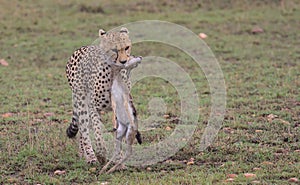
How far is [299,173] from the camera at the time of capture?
6160 mm

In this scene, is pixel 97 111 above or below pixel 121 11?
below

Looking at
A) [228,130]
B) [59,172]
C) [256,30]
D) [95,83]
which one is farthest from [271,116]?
[256,30]

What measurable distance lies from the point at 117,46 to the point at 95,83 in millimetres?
585

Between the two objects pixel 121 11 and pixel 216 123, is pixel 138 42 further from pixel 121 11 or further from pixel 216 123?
pixel 216 123

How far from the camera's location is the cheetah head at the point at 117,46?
654cm

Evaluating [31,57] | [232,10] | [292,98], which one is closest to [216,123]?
[292,98]

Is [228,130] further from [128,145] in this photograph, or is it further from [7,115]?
[7,115]

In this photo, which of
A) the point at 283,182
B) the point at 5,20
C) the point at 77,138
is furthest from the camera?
the point at 5,20

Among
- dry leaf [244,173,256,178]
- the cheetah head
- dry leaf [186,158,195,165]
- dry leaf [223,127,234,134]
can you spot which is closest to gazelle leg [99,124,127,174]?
the cheetah head

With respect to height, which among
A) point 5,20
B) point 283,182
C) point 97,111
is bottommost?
point 283,182

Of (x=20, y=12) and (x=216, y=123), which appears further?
(x=20, y=12)

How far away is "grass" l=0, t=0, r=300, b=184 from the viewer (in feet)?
21.5

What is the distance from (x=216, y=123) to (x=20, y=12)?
862 cm

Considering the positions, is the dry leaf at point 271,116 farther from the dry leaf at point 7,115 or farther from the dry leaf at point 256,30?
the dry leaf at point 256,30
